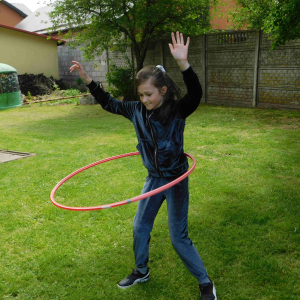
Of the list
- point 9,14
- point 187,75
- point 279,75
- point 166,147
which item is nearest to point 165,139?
point 166,147

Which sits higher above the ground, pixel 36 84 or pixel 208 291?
pixel 36 84

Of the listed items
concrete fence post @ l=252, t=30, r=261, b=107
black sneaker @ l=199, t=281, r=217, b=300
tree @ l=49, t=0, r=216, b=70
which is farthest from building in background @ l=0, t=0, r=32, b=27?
black sneaker @ l=199, t=281, r=217, b=300

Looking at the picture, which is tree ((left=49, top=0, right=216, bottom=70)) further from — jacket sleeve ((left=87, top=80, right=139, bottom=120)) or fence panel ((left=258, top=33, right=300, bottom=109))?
jacket sleeve ((left=87, top=80, right=139, bottom=120))

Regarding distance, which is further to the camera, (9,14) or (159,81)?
(9,14)

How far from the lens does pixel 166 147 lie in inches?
97.4

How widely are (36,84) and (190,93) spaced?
1791 cm

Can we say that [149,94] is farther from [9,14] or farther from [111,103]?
[9,14]

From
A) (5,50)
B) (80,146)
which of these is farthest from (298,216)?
(5,50)

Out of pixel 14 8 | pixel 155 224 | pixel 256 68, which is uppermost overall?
pixel 14 8

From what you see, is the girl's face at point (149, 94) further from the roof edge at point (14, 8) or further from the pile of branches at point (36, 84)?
the roof edge at point (14, 8)

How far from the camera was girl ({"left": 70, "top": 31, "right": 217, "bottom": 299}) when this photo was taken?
2439 millimetres

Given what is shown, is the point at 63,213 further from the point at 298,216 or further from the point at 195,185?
the point at 298,216

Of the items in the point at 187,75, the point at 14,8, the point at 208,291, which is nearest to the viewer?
the point at 187,75

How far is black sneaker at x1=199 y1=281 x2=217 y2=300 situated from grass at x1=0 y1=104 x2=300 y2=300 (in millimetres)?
119
